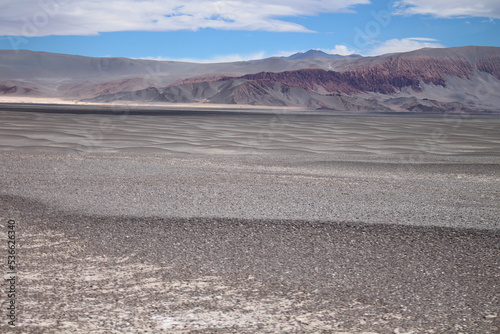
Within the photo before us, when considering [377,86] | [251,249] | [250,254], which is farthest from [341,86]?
[250,254]

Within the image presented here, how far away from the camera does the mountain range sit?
125062 millimetres

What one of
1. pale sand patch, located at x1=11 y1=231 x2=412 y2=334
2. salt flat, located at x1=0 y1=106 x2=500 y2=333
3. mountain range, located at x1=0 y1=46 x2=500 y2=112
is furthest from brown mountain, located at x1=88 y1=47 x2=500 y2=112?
pale sand patch, located at x1=11 y1=231 x2=412 y2=334

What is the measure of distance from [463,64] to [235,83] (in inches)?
3184

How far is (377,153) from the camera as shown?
23.5 metres

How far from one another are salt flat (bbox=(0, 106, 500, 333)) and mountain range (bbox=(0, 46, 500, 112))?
10473 centimetres

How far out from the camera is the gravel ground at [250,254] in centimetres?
535

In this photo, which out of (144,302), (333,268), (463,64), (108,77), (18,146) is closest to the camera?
(144,302)

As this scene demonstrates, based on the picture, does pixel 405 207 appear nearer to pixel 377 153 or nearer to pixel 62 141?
pixel 377 153

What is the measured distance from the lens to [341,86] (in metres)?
153

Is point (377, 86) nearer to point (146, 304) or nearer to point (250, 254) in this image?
point (250, 254)

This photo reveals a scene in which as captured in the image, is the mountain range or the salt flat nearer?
the salt flat

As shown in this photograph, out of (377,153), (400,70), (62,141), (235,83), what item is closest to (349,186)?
(377,153)

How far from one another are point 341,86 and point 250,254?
492ft

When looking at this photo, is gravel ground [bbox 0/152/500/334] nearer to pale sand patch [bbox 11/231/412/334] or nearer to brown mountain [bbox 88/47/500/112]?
pale sand patch [bbox 11/231/412/334]
